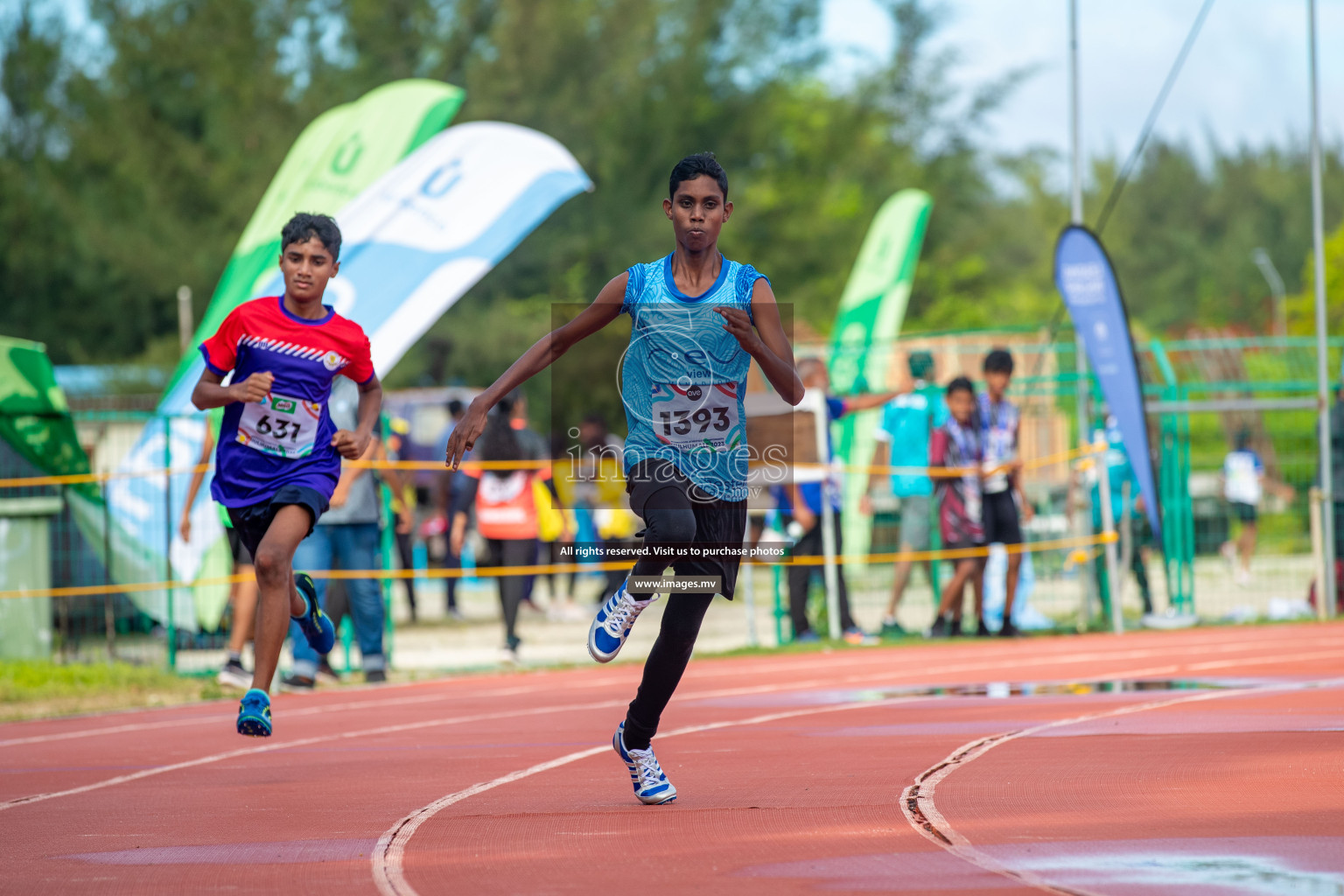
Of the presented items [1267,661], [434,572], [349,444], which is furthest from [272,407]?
[1267,661]

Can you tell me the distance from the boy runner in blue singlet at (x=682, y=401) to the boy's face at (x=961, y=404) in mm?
8354

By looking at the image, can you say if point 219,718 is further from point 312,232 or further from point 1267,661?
point 1267,661

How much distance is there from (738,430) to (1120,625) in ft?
30.3

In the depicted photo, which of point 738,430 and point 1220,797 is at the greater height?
point 738,430

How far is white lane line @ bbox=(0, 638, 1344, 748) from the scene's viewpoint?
9.27 m

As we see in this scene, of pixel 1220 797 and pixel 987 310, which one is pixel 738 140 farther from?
pixel 1220 797

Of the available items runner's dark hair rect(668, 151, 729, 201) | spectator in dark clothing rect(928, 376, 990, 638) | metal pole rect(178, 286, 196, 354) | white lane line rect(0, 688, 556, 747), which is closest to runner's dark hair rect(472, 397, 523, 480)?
white lane line rect(0, 688, 556, 747)

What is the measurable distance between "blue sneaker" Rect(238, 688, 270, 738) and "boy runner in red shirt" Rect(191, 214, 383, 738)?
0.32m

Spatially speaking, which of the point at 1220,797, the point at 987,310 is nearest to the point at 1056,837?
the point at 1220,797

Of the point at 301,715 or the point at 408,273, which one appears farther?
the point at 408,273

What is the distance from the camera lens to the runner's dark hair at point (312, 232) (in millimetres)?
6992

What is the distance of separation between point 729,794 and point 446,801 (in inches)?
41.3

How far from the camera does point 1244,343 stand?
17.4 meters

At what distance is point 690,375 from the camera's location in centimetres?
556
